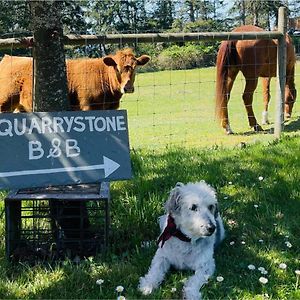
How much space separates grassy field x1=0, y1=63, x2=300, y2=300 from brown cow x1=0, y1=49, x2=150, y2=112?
163cm

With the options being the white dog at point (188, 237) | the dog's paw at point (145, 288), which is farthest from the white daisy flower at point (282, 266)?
the dog's paw at point (145, 288)

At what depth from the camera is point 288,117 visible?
35.8ft

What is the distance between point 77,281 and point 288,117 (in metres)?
8.52

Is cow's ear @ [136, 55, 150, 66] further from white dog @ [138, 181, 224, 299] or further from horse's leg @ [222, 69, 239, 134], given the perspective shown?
white dog @ [138, 181, 224, 299]

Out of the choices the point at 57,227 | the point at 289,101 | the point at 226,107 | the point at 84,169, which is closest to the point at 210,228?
the point at 84,169

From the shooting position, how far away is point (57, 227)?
12.0 feet

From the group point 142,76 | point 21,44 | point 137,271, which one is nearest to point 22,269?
point 137,271

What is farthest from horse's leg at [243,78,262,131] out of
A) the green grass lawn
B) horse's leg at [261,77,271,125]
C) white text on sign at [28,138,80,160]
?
white text on sign at [28,138,80,160]

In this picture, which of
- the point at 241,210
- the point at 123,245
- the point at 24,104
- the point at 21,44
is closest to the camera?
the point at 123,245

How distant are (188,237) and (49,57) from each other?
5.56 ft

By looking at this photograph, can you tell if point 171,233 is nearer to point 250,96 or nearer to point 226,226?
point 226,226

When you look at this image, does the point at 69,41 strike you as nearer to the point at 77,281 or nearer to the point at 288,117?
the point at 77,281

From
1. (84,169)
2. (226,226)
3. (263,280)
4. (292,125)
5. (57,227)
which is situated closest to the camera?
(263,280)

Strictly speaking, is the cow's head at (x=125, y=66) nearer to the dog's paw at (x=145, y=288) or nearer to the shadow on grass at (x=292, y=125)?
the shadow on grass at (x=292, y=125)
